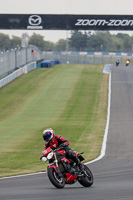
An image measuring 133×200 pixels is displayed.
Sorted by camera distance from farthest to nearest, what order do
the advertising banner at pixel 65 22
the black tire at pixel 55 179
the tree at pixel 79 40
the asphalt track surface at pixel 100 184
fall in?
the tree at pixel 79 40 → the advertising banner at pixel 65 22 → the black tire at pixel 55 179 → the asphalt track surface at pixel 100 184

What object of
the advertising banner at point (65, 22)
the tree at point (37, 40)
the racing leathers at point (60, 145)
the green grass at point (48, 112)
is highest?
the advertising banner at point (65, 22)

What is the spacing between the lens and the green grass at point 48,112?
18.8 m

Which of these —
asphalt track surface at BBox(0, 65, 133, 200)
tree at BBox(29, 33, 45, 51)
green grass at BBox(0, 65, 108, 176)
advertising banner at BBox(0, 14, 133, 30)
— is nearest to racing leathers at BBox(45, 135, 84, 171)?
asphalt track surface at BBox(0, 65, 133, 200)

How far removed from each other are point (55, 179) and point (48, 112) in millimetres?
24124

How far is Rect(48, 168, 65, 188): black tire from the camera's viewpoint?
1014 cm

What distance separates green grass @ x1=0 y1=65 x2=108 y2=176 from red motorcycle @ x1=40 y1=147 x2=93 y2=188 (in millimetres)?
3427

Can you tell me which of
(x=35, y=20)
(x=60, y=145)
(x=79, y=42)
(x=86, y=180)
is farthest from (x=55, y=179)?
(x=79, y=42)

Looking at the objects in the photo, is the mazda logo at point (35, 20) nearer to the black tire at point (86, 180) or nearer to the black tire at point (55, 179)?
the black tire at point (86, 180)

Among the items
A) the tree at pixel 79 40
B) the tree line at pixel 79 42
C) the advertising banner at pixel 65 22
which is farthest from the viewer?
the tree at pixel 79 40

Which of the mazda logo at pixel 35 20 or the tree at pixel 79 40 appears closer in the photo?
the mazda logo at pixel 35 20

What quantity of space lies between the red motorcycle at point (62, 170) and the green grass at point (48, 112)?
11.2ft

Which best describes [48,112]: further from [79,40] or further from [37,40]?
[79,40]

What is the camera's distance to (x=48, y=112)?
112 ft

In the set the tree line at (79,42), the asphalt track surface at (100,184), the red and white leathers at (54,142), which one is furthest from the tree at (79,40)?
the red and white leathers at (54,142)
